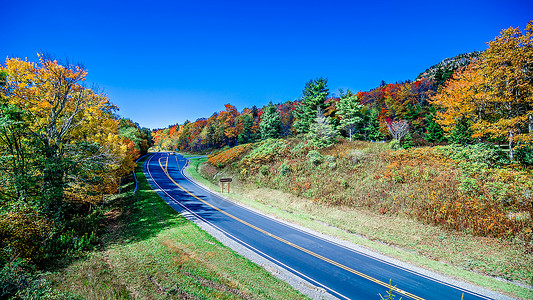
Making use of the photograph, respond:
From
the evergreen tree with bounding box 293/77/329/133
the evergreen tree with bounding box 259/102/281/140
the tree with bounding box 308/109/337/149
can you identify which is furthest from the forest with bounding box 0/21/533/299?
the evergreen tree with bounding box 259/102/281/140

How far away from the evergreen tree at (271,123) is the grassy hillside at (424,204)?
20.9m

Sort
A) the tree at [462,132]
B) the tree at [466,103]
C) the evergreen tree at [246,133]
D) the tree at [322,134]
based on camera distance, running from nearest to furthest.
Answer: the tree at [466,103]
the tree at [462,132]
the tree at [322,134]
the evergreen tree at [246,133]

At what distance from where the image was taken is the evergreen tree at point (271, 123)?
45.2 meters

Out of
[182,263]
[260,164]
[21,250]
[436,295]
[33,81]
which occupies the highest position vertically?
[33,81]

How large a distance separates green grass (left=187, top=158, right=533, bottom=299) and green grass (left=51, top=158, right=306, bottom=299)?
710 cm

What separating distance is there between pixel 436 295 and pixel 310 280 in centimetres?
491

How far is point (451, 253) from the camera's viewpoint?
10.8 metres

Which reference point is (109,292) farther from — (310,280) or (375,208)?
(375,208)

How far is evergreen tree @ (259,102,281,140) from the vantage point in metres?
45.2

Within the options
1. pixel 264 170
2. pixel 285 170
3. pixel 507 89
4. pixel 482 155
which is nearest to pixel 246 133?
pixel 264 170

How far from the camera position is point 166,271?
8594 millimetres

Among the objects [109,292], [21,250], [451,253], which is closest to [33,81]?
[21,250]

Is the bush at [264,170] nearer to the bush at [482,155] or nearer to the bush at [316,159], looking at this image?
the bush at [316,159]

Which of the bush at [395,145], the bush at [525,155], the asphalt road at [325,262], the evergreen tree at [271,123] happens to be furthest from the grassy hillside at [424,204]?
the evergreen tree at [271,123]
